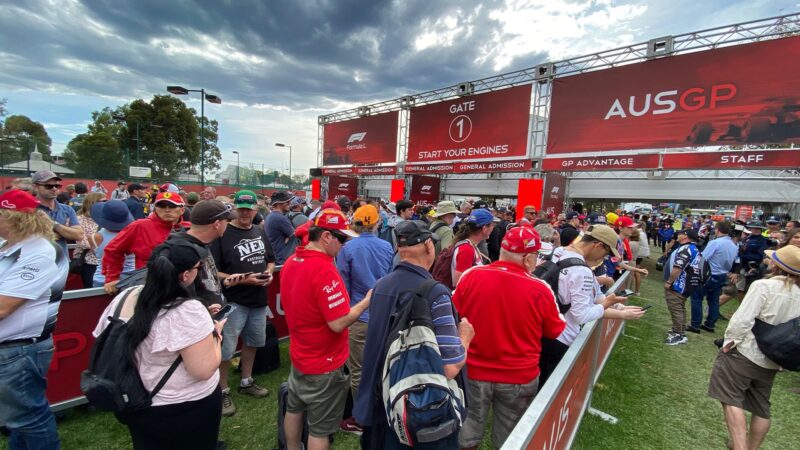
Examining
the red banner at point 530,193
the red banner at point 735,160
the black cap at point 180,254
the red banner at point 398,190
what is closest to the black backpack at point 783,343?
the black cap at point 180,254

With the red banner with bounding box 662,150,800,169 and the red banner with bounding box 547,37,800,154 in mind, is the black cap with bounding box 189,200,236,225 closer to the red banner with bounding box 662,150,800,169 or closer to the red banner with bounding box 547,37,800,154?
the red banner with bounding box 662,150,800,169

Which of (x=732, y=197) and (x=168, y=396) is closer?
(x=168, y=396)

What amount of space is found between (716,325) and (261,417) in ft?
27.3

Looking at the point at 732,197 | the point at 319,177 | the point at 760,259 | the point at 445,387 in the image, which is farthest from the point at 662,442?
the point at 319,177

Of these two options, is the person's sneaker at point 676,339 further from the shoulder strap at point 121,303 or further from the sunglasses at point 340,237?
the shoulder strap at point 121,303

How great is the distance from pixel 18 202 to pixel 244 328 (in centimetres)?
193

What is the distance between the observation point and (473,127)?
16.7m

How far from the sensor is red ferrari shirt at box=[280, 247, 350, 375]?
2049mm

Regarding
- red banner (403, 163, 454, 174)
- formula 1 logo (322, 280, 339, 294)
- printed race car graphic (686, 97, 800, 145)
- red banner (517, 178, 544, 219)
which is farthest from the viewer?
red banner (403, 163, 454, 174)

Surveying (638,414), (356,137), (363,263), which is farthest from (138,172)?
(638,414)

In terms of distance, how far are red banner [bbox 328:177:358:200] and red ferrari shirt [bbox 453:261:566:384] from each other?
68.8 feet

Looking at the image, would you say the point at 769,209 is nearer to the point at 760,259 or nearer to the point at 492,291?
the point at 760,259

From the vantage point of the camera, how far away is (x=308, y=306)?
6.86ft

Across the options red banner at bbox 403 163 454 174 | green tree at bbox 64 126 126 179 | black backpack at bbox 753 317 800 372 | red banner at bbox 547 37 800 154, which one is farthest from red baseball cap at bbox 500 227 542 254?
green tree at bbox 64 126 126 179
